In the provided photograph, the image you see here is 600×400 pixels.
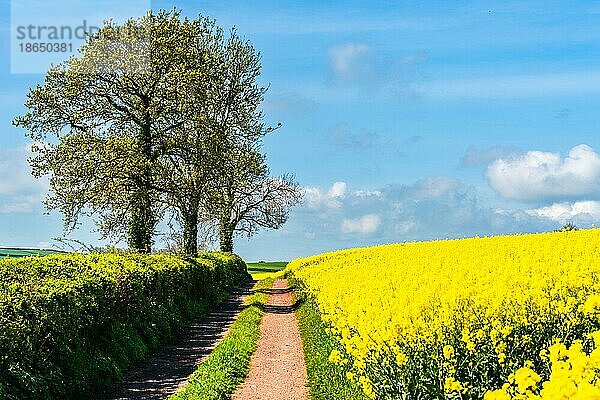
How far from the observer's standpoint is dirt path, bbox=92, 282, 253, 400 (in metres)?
12.5

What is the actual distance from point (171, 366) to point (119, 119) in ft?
58.3

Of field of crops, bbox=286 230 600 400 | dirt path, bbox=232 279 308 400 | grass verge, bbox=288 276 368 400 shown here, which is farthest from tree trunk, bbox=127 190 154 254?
field of crops, bbox=286 230 600 400

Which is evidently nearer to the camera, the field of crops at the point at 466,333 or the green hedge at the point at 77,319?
the field of crops at the point at 466,333

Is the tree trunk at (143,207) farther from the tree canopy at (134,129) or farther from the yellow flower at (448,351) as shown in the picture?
the yellow flower at (448,351)

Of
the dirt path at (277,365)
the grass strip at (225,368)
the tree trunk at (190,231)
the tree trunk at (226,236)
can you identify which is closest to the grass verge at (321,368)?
the dirt path at (277,365)

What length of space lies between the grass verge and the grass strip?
4.31 feet

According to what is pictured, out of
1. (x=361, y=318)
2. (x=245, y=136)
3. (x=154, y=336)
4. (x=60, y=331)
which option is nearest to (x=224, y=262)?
(x=245, y=136)

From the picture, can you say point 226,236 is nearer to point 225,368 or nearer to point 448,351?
point 225,368

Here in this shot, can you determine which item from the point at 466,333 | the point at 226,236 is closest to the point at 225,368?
the point at 466,333

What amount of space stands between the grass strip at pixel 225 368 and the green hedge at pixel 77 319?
1.58m

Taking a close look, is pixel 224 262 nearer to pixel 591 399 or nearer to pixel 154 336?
pixel 154 336

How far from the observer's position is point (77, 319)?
12.3 meters

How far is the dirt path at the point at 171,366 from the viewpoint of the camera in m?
12.5

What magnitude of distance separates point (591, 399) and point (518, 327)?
5490mm
